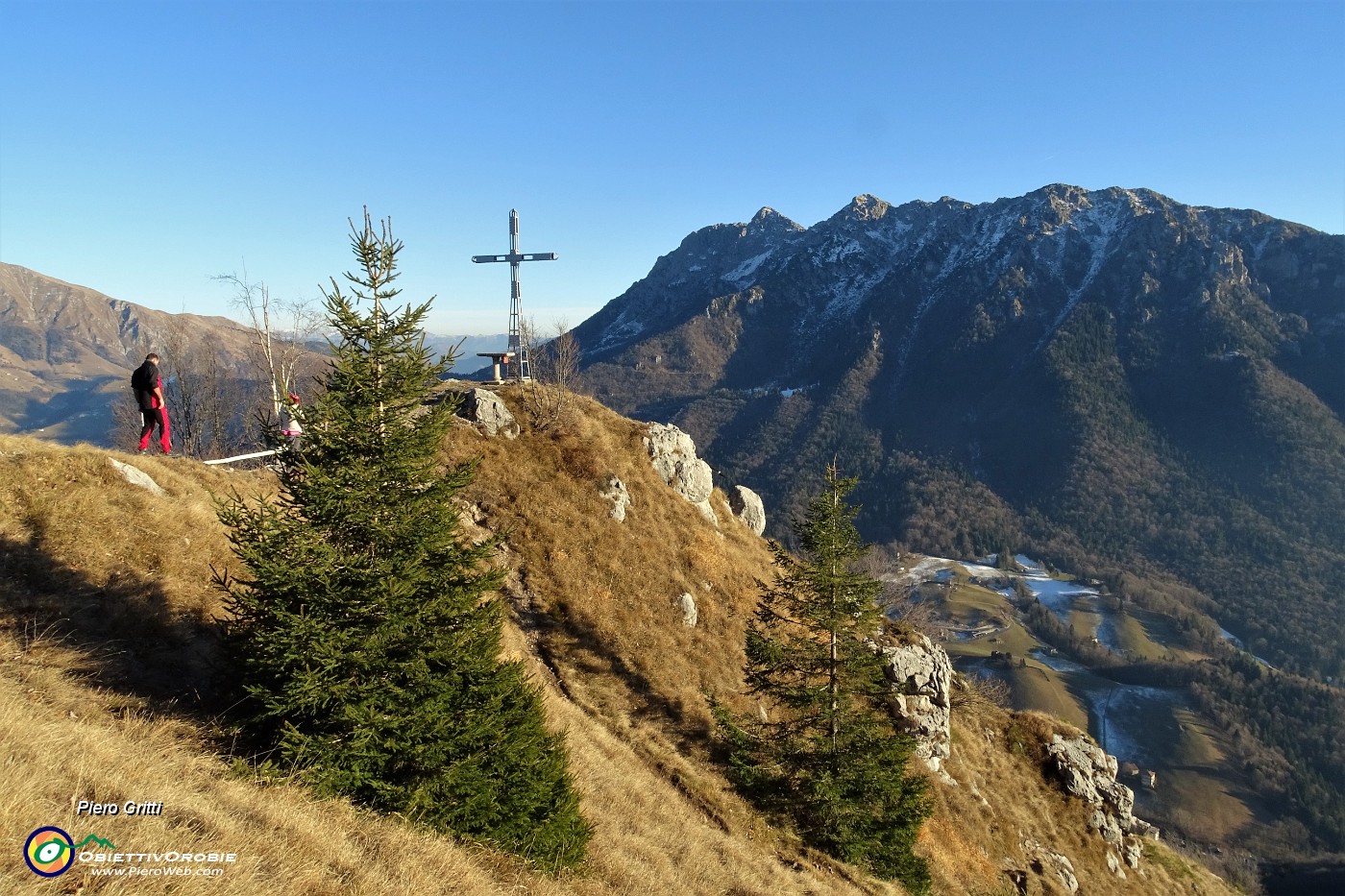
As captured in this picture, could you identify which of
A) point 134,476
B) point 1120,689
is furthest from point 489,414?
point 1120,689

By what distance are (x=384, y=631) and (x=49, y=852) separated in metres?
4.14

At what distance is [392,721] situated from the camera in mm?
9023

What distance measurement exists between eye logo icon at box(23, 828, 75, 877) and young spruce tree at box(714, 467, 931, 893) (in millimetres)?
16146

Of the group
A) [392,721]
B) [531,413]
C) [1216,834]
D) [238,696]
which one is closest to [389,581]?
[392,721]

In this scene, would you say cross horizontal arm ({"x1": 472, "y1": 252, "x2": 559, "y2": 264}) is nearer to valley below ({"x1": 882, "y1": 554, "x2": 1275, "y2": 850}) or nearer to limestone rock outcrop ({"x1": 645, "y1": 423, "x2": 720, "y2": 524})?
limestone rock outcrop ({"x1": 645, "y1": 423, "x2": 720, "y2": 524})

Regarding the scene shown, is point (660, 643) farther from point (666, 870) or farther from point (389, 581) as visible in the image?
point (389, 581)

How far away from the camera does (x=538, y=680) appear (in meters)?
20.5

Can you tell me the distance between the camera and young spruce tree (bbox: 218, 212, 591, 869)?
29.1 feet

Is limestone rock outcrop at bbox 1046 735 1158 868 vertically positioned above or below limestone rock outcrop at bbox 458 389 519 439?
below

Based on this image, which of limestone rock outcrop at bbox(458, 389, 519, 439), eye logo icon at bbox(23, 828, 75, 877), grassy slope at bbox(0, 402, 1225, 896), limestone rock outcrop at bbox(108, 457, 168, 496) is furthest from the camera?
limestone rock outcrop at bbox(458, 389, 519, 439)

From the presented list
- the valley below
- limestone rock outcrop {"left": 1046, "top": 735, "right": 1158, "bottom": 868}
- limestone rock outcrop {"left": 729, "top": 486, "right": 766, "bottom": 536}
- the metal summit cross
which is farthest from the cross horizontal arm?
the valley below

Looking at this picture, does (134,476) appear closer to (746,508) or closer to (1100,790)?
(746,508)

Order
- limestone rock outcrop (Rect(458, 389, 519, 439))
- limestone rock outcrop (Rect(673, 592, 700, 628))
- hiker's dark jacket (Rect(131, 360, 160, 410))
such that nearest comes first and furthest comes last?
1. hiker's dark jacket (Rect(131, 360, 160, 410))
2. limestone rock outcrop (Rect(673, 592, 700, 628))
3. limestone rock outcrop (Rect(458, 389, 519, 439))

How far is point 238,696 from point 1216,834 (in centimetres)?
15354
